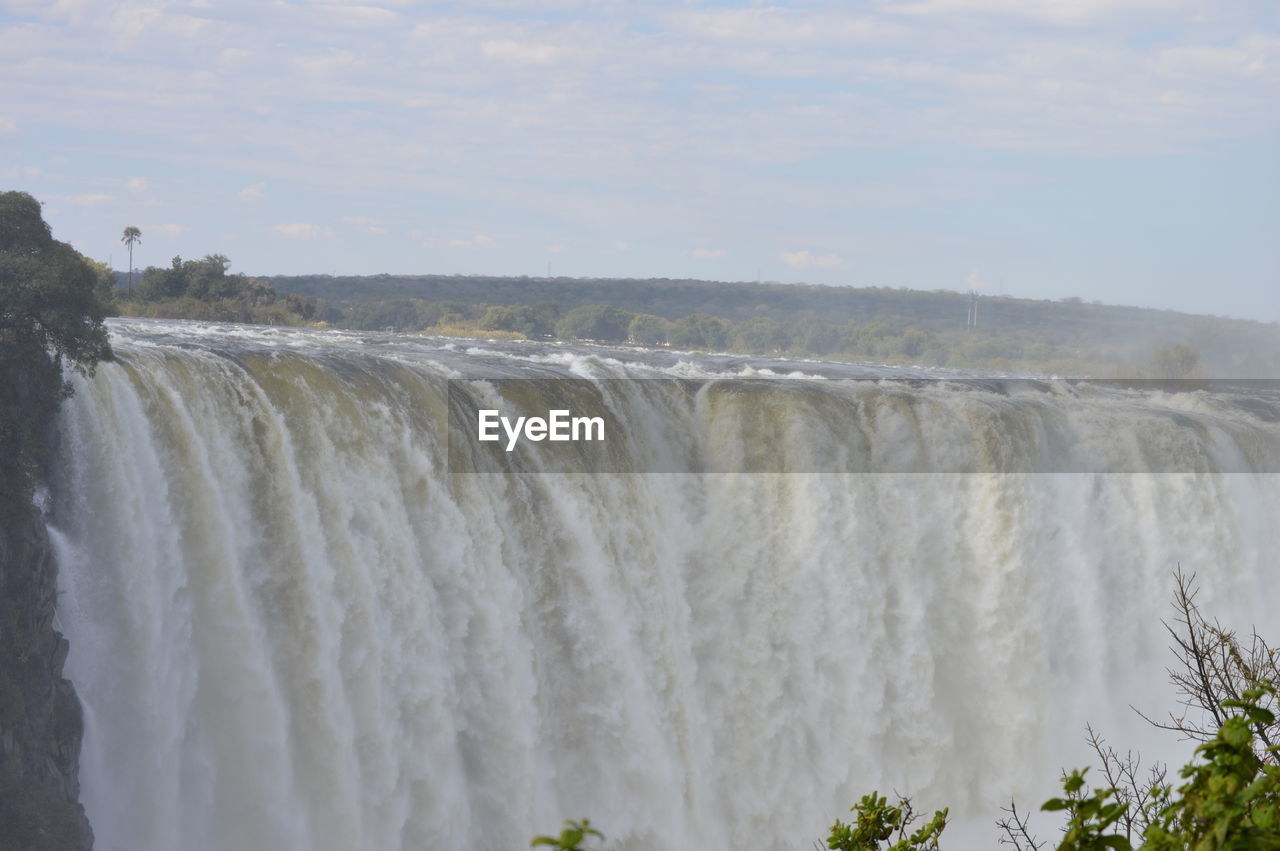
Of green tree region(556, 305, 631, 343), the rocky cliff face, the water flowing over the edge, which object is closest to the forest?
green tree region(556, 305, 631, 343)

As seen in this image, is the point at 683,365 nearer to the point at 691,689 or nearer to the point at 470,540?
the point at 691,689

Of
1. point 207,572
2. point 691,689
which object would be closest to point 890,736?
point 691,689

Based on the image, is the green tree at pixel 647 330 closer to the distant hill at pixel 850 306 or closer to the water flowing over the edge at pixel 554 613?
the distant hill at pixel 850 306

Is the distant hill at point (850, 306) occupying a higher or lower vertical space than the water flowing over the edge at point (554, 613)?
higher

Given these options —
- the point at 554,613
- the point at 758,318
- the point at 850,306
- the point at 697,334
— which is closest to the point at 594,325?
the point at 697,334

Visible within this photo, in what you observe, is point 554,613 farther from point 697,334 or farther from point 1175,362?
point 697,334

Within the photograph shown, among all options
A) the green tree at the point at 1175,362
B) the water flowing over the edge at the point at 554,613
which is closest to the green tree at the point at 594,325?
the green tree at the point at 1175,362
